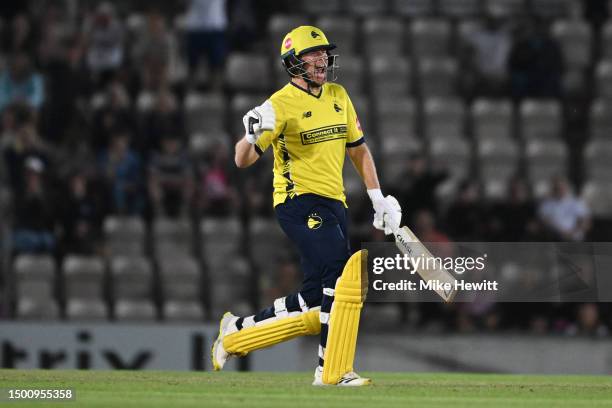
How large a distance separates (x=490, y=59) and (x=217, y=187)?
14.2ft

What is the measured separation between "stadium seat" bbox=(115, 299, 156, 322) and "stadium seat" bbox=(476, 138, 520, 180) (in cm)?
425

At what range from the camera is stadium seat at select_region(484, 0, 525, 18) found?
63.2 feet

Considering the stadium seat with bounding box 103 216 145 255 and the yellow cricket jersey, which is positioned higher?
the yellow cricket jersey

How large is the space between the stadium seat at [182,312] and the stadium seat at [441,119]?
3.80 meters

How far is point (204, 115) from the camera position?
17.1 metres

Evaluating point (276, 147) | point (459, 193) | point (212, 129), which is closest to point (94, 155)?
point (212, 129)

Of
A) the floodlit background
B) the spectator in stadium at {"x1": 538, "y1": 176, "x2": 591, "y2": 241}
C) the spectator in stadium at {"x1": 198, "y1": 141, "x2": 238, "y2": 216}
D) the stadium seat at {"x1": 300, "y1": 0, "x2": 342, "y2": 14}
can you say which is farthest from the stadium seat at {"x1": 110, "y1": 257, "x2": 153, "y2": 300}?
the stadium seat at {"x1": 300, "y1": 0, "x2": 342, "y2": 14}

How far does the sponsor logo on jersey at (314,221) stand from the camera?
9391 mm

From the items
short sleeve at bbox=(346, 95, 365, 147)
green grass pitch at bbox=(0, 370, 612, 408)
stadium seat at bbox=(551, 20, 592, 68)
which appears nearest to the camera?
green grass pitch at bbox=(0, 370, 612, 408)

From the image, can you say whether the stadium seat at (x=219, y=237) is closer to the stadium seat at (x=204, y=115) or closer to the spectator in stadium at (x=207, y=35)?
the stadium seat at (x=204, y=115)

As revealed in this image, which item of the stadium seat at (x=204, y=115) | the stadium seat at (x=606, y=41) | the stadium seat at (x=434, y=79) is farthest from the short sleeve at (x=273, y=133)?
the stadium seat at (x=606, y=41)

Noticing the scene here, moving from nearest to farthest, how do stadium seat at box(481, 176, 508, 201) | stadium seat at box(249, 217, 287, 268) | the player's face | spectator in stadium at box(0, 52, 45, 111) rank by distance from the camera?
the player's face, stadium seat at box(249, 217, 287, 268), stadium seat at box(481, 176, 508, 201), spectator in stadium at box(0, 52, 45, 111)

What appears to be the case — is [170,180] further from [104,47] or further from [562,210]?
[562,210]

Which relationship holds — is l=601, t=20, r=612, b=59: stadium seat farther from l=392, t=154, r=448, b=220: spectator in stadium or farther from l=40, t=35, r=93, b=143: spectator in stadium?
l=40, t=35, r=93, b=143: spectator in stadium
